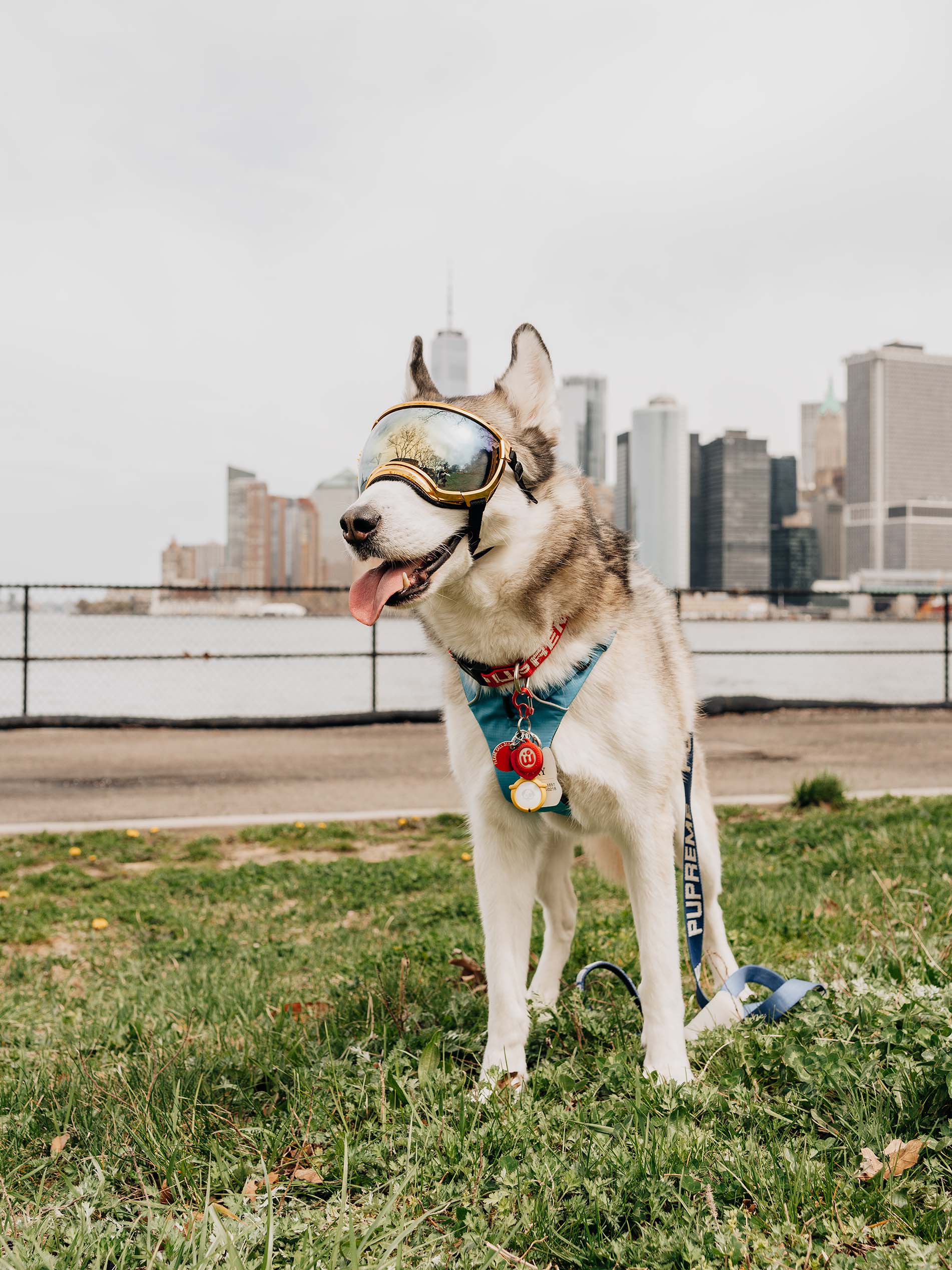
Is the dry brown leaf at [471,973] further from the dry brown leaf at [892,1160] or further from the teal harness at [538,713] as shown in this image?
the dry brown leaf at [892,1160]

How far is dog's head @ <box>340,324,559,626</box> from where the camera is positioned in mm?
2227

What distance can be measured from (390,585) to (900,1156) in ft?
5.74

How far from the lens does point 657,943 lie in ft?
8.57

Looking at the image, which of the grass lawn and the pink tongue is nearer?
the grass lawn

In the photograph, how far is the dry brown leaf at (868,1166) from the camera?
205cm

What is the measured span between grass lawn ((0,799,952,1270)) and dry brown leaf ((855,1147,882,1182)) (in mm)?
27

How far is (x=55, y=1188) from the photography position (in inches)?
88.4

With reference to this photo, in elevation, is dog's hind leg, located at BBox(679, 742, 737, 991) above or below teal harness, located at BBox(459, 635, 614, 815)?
below

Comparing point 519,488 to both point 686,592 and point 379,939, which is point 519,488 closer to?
point 379,939

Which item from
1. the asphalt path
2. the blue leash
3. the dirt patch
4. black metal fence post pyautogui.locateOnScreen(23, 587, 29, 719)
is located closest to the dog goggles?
the blue leash

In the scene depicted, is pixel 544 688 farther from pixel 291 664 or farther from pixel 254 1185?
pixel 291 664

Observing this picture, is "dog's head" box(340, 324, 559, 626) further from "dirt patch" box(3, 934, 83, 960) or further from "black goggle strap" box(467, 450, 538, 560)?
"dirt patch" box(3, 934, 83, 960)

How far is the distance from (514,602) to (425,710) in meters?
11.1

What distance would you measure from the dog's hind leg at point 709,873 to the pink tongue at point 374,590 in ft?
5.08
